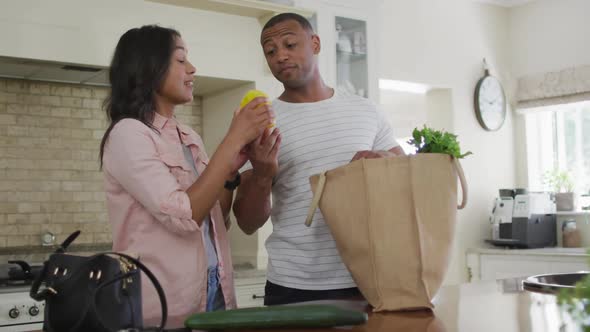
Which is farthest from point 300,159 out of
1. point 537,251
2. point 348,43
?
point 537,251

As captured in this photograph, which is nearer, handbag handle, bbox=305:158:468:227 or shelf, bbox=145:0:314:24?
handbag handle, bbox=305:158:468:227

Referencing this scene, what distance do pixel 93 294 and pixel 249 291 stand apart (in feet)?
7.74

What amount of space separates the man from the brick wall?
6.55 ft

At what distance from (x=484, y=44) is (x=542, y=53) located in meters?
0.43

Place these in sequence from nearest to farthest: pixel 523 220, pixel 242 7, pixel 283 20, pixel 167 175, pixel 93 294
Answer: pixel 93 294 → pixel 167 175 → pixel 283 20 → pixel 242 7 → pixel 523 220

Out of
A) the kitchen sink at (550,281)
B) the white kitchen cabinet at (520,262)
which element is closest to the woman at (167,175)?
the kitchen sink at (550,281)

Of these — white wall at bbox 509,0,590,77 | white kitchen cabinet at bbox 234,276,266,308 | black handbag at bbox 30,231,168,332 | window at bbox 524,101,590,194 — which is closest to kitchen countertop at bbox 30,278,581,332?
black handbag at bbox 30,231,168,332

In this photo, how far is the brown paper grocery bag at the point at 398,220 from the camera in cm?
118

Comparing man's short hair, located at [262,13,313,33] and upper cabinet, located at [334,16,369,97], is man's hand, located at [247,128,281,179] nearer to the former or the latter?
man's short hair, located at [262,13,313,33]

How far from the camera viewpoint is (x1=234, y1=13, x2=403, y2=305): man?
1.57 m

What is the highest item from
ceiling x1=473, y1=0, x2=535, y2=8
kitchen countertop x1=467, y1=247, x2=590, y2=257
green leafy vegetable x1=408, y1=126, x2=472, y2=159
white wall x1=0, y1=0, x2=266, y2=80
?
ceiling x1=473, y1=0, x2=535, y2=8

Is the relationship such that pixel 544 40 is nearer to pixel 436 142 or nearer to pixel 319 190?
pixel 436 142

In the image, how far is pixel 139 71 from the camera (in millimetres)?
1508

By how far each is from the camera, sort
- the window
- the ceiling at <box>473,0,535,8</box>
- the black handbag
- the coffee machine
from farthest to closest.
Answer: the ceiling at <box>473,0,535,8</box>, the window, the coffee machine, the black handbag
